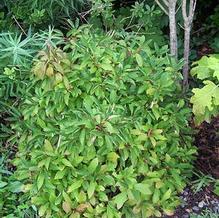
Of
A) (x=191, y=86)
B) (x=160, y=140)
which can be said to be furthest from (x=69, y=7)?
(x=160, y=140)

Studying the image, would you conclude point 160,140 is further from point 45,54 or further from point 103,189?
point 45,54

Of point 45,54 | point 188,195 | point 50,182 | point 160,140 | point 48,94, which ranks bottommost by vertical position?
point 188,195

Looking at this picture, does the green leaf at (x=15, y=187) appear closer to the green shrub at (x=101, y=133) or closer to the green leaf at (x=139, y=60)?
the green shrub at (x=101, y=133)

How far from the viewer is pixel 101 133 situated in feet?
→ 9.75

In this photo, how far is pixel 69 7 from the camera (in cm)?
421

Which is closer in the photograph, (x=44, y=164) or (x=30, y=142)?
(x=44, y=164)

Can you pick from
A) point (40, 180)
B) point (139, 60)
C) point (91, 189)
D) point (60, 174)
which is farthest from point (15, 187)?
point (139, 60)

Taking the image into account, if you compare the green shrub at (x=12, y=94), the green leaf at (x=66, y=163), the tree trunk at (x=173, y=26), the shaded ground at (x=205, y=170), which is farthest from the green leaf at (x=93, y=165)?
the tree trunk at (x=173, y=26)

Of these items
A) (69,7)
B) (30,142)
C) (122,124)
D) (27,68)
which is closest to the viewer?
(122,124)

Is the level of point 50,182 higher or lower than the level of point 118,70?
lower

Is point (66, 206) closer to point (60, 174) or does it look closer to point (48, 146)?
point (60, 174)

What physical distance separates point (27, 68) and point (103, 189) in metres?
0.97

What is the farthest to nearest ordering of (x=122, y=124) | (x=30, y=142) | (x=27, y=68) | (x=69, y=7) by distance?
(x=69, y=7)
(x=27, y=68)
(x=30, y=142)
(x=122, y=124)

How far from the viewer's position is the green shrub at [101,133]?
3.08 m
